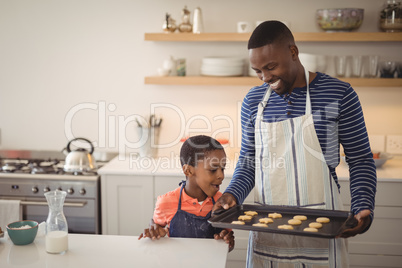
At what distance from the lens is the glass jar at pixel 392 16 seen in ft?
10.7

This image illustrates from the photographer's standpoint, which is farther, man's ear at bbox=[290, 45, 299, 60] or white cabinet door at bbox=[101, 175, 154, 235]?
white cabinet door at bbox=[101, 175, 154, 235]

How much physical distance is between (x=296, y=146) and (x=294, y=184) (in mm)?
139

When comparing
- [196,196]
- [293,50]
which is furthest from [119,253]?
[293,50]

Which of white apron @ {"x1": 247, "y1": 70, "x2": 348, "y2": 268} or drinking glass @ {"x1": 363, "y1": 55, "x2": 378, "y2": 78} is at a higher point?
drinking glass @ {"x1": 363, "y1": 55, "x2": 378, "y2": 78}

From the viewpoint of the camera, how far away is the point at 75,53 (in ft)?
12.1

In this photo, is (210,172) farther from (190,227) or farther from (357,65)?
(357,65)

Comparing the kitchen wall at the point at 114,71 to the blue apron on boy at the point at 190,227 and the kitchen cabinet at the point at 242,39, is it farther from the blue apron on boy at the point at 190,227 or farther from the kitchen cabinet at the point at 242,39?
the blue apron on boy at the point at 190,227

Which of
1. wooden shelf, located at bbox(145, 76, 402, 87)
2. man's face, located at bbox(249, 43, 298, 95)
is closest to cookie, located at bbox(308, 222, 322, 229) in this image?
man's face, located at bbox(249, 43, 298, 95)

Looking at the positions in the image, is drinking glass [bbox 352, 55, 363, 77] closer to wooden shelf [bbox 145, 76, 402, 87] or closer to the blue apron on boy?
wooden shelf [bbox 145, 76, 402, 87]

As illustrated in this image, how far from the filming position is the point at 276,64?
1.78 metres

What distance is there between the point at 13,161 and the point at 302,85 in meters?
2.53

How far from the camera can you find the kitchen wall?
Answer: 11.6 ft

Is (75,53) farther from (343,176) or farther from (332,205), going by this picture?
(332,205)

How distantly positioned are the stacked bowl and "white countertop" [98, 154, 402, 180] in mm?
583
